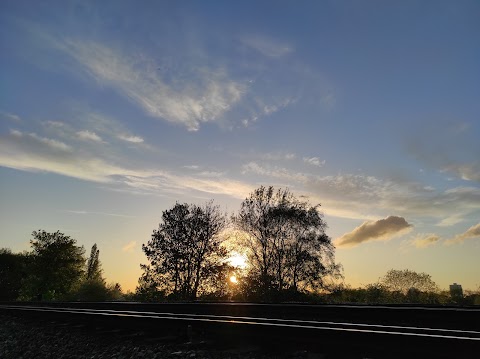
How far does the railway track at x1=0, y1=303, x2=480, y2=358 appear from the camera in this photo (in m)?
4.18

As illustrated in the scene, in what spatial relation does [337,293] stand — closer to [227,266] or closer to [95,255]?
[227,266]

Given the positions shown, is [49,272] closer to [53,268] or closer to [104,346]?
[53,268]

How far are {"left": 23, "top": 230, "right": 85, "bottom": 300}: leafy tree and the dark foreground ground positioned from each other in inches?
2042

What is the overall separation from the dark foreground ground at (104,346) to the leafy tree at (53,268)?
51876mm

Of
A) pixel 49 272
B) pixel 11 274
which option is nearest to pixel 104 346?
pixel 49 272

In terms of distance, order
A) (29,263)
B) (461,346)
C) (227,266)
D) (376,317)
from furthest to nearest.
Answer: (29,263) < (227,266) < (376,317) < (461,346)

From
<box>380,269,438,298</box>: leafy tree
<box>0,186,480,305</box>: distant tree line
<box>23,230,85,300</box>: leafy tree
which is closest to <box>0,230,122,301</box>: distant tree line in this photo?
<box>23,230,85,300</box>: leafy tree

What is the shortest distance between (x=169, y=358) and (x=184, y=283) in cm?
3155

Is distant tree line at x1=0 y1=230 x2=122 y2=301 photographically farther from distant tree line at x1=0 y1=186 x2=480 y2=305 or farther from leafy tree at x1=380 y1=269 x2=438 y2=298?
leafy tree at x1=380 y1=269 x2=438 y2=298

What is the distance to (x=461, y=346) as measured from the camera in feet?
12.9

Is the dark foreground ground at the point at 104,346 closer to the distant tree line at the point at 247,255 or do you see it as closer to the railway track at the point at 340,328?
the railway track at the point at 340,328

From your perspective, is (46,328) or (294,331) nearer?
(294,331)

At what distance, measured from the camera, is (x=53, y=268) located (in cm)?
5862

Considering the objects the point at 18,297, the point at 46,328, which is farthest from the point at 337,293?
the point at 18,297
